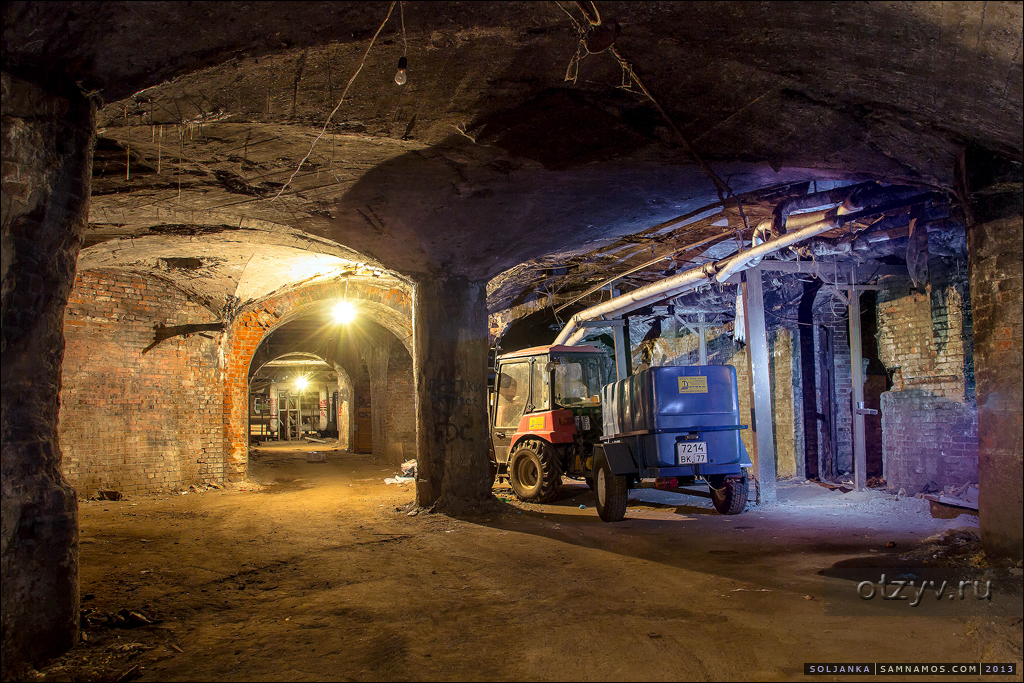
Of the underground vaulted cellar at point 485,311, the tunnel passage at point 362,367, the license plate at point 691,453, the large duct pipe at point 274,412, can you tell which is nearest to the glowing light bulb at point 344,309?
the tunnel passage at point 362,367

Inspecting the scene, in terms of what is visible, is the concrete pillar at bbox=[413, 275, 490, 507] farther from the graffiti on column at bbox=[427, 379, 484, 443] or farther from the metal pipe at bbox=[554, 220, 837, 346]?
the metal pipe at bbox=[554, 220, 837, 346]

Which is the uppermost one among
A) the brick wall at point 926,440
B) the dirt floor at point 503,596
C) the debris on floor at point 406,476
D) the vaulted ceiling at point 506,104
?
the vaulted ceiling at point 506,104

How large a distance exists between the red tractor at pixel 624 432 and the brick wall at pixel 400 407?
6237mm

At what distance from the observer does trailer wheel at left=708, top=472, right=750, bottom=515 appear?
24.1 feet

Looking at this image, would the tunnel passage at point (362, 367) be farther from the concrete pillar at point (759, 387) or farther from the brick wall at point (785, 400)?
the brick wall at point (785, 400)

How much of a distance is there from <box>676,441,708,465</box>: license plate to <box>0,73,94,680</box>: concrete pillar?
5.49 meters

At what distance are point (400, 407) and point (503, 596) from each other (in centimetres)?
1134

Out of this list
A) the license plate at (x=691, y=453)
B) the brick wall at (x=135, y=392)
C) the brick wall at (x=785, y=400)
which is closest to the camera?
the license plate at (x=691, y=453)

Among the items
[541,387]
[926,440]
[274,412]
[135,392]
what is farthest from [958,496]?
[274,412]

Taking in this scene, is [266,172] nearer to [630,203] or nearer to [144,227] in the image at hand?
[144,227]

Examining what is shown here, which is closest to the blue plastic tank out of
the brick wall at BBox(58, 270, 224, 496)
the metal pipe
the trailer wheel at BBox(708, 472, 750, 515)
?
the trailer wheel at BBox(708, 472, 750, 515)

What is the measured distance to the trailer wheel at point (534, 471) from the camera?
28.2 ft

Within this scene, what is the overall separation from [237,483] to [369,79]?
9049 mm

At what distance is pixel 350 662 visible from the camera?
3309mm
